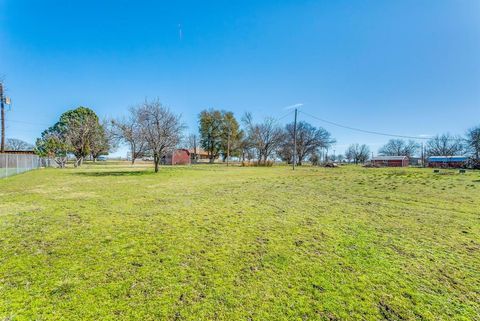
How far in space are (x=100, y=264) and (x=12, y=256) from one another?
1382 millimetres

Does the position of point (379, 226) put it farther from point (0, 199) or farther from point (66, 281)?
point (0, 199)

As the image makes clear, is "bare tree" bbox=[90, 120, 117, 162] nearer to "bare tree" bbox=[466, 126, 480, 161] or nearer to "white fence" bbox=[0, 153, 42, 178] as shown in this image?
"white fence" bbox=[0, 153, 42, 178]

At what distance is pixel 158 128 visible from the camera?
690 inches

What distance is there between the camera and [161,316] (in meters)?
2.00

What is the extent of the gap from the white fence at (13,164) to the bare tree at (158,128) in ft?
27.6

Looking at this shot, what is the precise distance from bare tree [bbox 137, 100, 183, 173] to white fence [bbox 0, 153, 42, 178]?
8420 millimetres

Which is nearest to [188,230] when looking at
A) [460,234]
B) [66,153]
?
[460,234]

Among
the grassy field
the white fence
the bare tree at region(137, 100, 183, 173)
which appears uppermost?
the bare tree at region(137, 100, 183, 173)

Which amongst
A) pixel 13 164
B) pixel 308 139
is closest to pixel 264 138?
pixel 308 139

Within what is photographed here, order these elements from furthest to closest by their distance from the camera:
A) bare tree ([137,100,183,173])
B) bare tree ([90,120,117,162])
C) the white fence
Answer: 1. bare tree ([90,120,117,162])
2. bare tree ([137,100,183,173])
3. the white fence

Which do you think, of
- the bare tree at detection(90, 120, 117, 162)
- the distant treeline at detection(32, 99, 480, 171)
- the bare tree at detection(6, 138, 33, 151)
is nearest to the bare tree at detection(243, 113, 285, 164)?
the distant treeline at detection(32, 99, 480, 171)

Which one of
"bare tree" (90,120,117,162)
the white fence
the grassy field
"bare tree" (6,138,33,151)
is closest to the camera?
the grassy field

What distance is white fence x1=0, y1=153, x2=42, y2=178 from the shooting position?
13.6 m

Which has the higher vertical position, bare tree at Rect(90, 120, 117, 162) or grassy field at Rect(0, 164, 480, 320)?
bare tree at Rect(90, 120, 117, 162)
